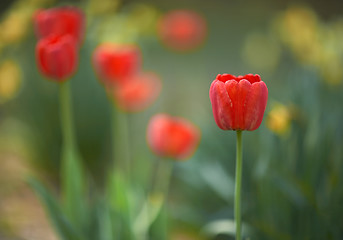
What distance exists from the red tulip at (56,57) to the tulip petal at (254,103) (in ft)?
1.83

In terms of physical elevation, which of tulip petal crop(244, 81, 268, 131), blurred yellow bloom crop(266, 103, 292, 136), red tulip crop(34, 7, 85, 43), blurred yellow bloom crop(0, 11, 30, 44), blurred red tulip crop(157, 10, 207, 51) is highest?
red tulip crop(34, 7, 85, 43)

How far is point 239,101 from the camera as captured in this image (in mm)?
855

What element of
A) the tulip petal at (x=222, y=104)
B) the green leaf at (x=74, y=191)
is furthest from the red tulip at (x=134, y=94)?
the tulip petal at (x=222, y=104)

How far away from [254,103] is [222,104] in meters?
0.06

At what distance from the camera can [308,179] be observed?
1371 millimetres

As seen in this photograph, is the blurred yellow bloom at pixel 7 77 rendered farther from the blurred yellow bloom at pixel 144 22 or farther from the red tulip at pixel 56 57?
the blurred yellow bloom at pixel 144 22

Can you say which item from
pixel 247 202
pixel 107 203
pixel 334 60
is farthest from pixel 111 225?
pixel 334 60

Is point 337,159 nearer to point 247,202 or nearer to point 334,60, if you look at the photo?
point 247,202

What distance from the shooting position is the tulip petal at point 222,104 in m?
0.85

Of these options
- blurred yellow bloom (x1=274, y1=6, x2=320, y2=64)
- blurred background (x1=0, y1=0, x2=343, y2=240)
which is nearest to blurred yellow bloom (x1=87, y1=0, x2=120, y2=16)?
blurred background (x1=0, y1=0, x2=343, y2=240)

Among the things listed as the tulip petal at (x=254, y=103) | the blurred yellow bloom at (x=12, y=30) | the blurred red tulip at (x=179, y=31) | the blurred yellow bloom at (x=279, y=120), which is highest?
the tulip petal at (x=254, y=103)

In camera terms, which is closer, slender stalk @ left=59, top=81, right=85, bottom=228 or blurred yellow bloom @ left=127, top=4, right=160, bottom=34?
slender stalk @ left=59, top=81, right=85, bottom=228

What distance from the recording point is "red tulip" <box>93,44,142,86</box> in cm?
145

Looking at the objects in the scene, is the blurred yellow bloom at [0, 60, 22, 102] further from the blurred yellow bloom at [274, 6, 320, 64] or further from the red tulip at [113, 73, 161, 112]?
the blurred yellow bloom at [274, 6, 320, 64]
